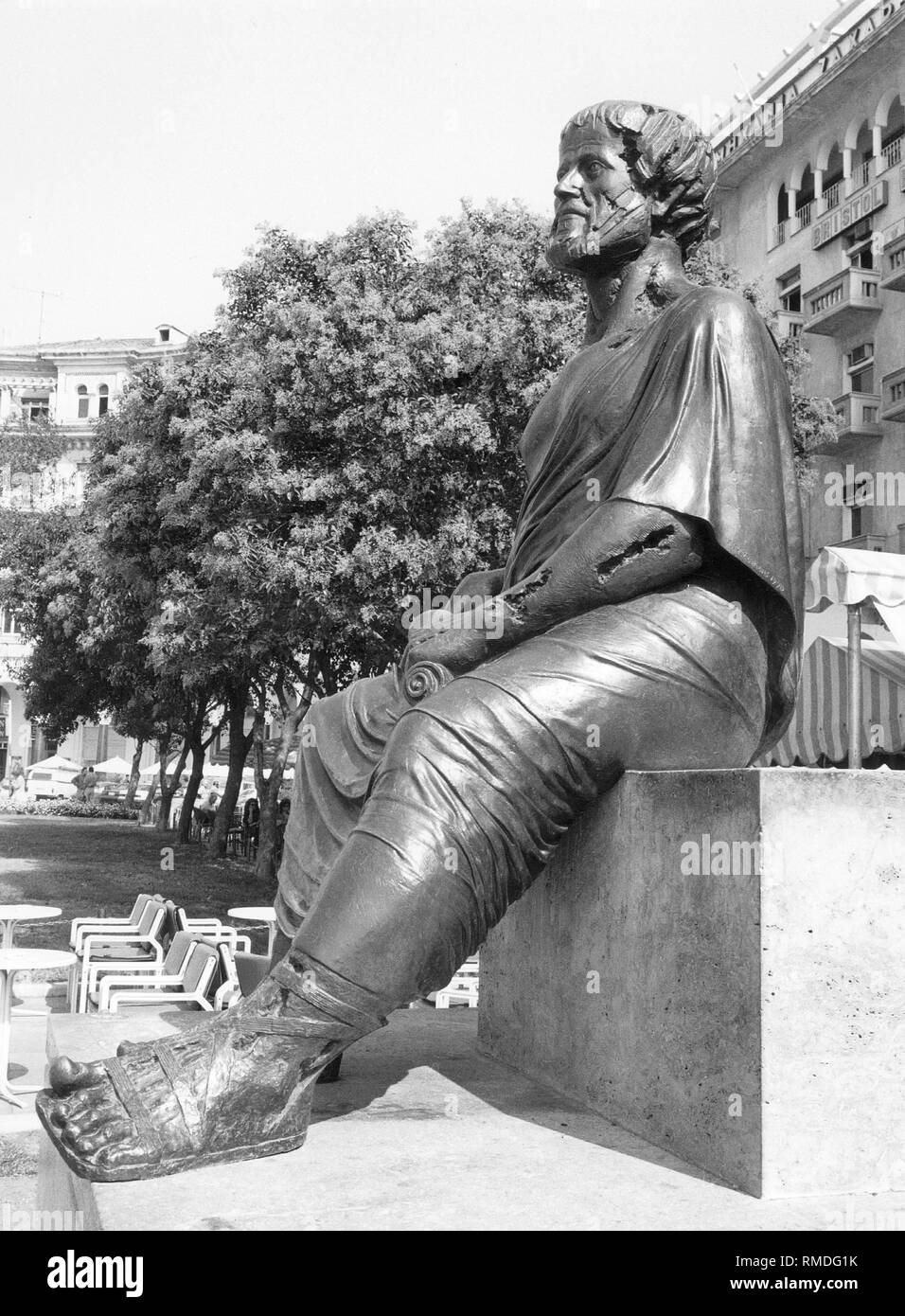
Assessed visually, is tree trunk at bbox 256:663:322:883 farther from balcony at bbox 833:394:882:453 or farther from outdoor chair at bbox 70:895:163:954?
balcony at bbox 833:394:882:453

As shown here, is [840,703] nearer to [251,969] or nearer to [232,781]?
[251,969]

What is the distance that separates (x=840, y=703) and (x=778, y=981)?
31.4 ft

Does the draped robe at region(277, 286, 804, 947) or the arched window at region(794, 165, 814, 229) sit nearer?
the draped robe at region(277, 286, 804, 947)

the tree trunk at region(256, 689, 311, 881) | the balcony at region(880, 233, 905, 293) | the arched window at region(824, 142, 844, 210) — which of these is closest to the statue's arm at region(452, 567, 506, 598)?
the tree trunk at region(256, 689, 311, 881)

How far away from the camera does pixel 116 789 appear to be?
55719 millimetres

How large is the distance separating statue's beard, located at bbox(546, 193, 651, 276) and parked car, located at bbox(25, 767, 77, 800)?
48434mm

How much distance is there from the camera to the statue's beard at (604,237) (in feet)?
11.0

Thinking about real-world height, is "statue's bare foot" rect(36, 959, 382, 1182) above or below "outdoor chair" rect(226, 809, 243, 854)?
above

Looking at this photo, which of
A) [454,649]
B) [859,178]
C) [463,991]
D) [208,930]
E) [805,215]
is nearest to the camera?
[454,649]

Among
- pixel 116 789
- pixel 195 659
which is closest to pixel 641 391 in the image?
pixel 195 659

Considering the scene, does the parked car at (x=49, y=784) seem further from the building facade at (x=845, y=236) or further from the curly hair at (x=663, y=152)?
the curly hair at (x=663, y=152)

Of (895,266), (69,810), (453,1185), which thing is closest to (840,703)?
(453,1185)

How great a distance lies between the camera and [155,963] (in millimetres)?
10289

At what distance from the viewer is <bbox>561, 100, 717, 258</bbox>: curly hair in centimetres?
332
